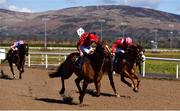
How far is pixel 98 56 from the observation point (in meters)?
13.9

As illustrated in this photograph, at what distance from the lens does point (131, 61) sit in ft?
57.5

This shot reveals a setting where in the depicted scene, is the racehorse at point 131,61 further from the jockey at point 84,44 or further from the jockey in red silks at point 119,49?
the jockey at point 84,44

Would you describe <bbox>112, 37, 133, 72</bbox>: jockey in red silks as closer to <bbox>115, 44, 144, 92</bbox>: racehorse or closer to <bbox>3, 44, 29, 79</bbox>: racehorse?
<bbox>115, 44, 144, 92</bbox>: racehorse

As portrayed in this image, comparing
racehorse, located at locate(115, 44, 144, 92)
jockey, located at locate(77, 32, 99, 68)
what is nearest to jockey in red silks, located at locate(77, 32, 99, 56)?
jockey, located at locate(77, 32, 99, 68)

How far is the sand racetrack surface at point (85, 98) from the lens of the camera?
13.4 meters

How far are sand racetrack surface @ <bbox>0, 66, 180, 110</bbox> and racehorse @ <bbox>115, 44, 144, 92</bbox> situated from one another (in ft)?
1.67

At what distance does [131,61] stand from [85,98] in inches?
105

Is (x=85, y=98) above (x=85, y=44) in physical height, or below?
below

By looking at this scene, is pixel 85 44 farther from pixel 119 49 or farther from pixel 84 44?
pixel 119 49

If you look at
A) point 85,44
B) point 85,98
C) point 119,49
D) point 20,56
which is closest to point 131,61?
point 119,49

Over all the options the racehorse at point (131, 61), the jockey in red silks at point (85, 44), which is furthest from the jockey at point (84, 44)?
the racehorse at point (131, 61)

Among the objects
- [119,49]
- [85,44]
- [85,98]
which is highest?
[85,44]

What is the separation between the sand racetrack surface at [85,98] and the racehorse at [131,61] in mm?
509

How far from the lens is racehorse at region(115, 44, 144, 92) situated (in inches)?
681
